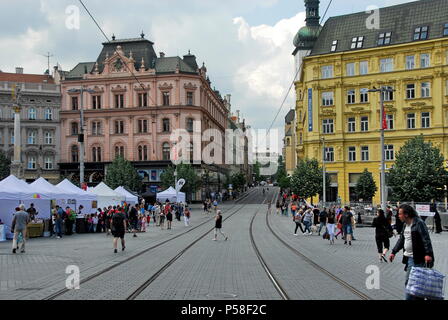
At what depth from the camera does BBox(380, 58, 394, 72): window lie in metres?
58.4

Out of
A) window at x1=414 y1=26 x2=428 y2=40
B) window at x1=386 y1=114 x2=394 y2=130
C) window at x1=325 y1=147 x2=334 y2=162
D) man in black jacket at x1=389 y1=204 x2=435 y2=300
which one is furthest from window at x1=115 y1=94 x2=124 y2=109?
man in black jacket at x1=389 y1=204 x2=435 y2=300

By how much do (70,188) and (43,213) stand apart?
10.0ft

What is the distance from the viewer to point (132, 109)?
81.7 meters

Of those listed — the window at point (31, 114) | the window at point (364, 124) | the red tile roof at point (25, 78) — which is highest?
the red tile roof at point (25, 78)

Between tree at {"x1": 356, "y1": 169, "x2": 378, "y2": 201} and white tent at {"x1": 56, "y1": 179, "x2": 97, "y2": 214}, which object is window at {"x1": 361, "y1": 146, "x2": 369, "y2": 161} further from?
white tent at {"x1": 56, "y1": 179, "x2": 97, "y2": 214}

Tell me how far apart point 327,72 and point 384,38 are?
7.10 m

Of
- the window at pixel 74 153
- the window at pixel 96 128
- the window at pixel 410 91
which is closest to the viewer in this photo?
the window at pixel 410 91

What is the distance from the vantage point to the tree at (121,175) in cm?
7119

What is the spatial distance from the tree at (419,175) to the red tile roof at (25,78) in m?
62.3

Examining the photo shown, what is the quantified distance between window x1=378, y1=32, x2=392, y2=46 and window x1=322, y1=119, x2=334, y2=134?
9962 mm

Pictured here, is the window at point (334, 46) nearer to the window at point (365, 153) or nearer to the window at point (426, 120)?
the window at point (365, 153)

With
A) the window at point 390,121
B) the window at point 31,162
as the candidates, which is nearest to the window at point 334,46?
the window at point 390,121
